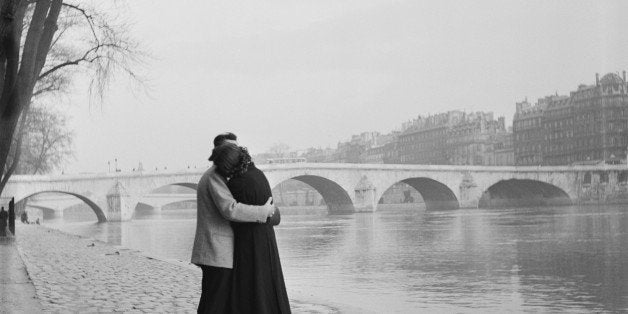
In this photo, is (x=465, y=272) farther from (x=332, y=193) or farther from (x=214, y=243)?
(x=332, y=193)

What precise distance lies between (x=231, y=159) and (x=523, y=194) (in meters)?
73.5

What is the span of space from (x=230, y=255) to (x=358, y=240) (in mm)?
19208

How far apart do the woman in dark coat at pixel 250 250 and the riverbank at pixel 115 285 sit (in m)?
2.46

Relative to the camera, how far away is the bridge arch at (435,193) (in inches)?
2596

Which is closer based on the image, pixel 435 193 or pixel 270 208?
pixel 270 208

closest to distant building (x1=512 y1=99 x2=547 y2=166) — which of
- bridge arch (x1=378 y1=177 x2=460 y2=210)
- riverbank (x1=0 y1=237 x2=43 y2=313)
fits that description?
bridge arch (x1=378 y1=177 x2=460 y2=210)

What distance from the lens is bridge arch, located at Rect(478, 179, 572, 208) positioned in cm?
7056

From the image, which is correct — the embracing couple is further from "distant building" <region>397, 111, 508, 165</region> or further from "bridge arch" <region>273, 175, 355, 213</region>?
"distant building" <region>397, 111, 508, 165</region>

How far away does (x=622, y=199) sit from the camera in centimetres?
6862

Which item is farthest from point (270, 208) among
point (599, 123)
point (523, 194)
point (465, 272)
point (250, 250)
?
point (599, 123)

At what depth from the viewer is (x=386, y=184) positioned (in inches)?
2469

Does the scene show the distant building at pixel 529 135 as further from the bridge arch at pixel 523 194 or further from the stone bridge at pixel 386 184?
the stone bridge at pixel 386 184

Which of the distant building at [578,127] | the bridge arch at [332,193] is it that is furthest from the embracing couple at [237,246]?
the distant building at [578,127]

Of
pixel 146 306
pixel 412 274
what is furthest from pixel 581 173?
pixel 146 306
